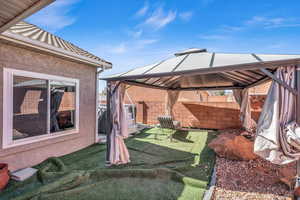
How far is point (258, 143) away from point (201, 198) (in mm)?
1440

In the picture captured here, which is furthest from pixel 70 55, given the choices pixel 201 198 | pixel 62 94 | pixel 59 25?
pixel 201 198

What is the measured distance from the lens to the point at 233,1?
5.59 m

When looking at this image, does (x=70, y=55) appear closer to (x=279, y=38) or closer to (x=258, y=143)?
(x=258, y=143)

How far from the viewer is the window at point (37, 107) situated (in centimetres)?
347

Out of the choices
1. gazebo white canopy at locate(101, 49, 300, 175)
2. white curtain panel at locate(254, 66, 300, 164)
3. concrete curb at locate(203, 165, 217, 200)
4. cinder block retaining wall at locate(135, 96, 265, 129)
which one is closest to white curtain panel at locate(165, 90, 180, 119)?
cinder block retaining wall at locate(135, 96, 265, 129)

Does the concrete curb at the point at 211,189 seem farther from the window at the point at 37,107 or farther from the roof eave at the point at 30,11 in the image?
the window at the point at 37,107

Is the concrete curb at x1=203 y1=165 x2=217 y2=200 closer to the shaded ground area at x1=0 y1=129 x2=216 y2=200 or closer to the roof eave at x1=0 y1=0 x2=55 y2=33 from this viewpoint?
the shaded ground area at x1=0 y1=129 x2=216 y2=200

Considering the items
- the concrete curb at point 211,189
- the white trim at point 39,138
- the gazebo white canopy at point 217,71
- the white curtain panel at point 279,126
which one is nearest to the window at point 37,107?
the white trim at point 39,138

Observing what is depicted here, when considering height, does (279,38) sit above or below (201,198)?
above

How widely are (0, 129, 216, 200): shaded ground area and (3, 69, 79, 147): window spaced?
0.88 meters

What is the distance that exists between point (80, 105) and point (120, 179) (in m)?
3.09

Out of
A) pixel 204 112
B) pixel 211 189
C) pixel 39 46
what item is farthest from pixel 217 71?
pixel 204 112

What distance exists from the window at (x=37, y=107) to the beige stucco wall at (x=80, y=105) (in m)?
0.13

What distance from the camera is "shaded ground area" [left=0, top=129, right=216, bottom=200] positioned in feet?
8.97
